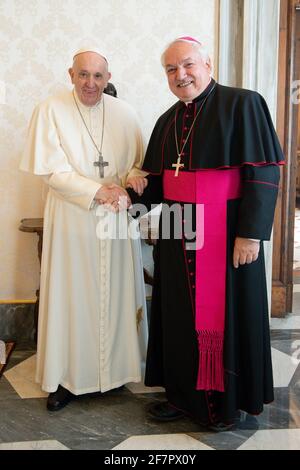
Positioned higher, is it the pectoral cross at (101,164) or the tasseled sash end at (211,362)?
the pectoral cross at (101,164)

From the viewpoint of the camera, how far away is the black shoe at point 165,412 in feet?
9.53

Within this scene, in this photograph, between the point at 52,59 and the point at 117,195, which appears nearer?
the point at 117,195

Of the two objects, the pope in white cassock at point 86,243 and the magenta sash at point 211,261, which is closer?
the magenta sash at point 211,261

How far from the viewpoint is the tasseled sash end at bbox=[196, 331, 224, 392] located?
8.84 ft

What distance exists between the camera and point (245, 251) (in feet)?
8.49

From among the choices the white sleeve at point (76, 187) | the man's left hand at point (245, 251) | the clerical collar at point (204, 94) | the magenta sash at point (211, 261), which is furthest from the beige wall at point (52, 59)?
the man's left hand at point (245, 251)

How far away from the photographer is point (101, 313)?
3082 mm

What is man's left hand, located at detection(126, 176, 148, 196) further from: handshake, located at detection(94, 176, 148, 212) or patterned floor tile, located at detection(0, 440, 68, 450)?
patterned floor tile, located at detection(0, 440, 68, 450)

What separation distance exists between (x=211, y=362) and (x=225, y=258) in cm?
52

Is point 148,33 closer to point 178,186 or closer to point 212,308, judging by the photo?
Answer: point 178,186

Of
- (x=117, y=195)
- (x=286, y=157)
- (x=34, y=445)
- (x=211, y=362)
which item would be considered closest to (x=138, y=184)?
(x=117, y=195)

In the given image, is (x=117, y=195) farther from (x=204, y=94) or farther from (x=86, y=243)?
(x=204, y=94)

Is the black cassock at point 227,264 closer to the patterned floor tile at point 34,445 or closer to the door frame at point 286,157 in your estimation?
the patterned floor tile at point 34,445

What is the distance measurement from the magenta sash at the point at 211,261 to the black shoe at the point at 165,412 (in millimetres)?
300
